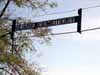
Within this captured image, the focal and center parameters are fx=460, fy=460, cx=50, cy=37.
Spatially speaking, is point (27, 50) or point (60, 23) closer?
point (60, 23)

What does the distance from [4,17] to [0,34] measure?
182cm

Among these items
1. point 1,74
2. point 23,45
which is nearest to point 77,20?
point 23,45

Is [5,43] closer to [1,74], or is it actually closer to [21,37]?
[21,37]

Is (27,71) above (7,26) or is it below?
below

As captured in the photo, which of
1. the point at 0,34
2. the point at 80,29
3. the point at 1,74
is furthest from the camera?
the point at 1,74

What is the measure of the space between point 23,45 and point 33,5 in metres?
2.92

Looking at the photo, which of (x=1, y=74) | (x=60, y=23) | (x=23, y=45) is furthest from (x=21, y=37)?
(x=60, y=23)

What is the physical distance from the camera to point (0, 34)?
3173 centimetres

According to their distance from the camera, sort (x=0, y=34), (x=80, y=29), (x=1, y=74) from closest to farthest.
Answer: (x=80, y=29) < (x=0, y=34) < (x=1, y=74)

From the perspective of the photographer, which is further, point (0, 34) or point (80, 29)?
point (0, 34)

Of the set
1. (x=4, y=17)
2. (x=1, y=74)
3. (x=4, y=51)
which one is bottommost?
(x=1, y=74)

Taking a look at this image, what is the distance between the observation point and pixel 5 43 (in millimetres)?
32250

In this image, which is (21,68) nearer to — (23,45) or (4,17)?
(23,45)

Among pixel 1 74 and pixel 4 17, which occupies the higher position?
pixel 4 17
